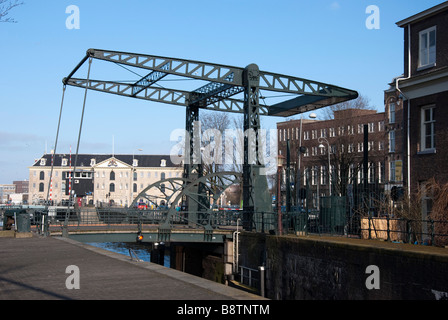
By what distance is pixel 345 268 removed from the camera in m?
15.6

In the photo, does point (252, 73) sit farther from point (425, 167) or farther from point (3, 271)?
point (3, 271)

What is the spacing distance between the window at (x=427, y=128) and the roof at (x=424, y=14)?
3524 millimetres

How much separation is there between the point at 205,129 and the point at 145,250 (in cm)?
1203

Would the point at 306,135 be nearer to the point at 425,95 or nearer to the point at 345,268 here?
the point at 425,95

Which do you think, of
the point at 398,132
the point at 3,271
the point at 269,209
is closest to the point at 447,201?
the point at 269,209

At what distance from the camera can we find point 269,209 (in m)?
25.0

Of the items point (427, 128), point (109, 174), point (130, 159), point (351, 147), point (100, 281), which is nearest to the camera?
point (100, 281)

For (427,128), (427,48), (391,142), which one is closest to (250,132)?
(427,128)

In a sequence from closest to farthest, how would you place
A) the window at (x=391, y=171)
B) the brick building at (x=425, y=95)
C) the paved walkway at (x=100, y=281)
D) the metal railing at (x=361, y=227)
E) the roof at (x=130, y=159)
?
the paved walkway at (x=100, y=281) < the metal railing at (x=361, y=227) < the brick building at (x=425, y=95) < the window at (x=391, y=171) < the roof at (x=130, y=159)

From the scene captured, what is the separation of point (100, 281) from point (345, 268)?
8.22 metres

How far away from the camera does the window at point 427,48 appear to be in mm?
20406

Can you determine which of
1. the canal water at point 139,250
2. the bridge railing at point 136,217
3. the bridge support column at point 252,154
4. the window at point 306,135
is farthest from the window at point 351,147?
the window at point 306,135

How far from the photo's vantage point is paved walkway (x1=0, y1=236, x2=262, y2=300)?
8461mm

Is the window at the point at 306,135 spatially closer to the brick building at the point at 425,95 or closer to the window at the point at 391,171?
the window at the point at 391,171
